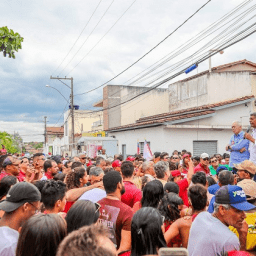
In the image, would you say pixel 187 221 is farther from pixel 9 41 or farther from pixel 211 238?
pixel 9 41

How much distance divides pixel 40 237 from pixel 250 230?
215cm

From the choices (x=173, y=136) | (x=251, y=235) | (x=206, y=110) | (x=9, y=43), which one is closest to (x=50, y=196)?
(x=251, y=235)

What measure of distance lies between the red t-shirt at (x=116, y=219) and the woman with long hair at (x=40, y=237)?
135 cm

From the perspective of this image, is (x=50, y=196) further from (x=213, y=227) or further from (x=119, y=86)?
(x=119, y=86)

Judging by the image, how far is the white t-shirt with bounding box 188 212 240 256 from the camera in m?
2.75

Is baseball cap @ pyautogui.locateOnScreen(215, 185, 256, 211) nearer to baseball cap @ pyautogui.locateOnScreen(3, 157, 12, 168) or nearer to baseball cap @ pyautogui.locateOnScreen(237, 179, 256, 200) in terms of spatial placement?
baseball cap @ pyautogui.locateOnScreen(237, 179, 256, 200)

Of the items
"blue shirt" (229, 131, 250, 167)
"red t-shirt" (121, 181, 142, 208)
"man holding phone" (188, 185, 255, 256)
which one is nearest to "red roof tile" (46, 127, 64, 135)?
"blue shirt" (229, 131, 250, 167)

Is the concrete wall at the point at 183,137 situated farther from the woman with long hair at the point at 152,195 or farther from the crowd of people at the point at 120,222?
the woman with long hair at the point at 152,195

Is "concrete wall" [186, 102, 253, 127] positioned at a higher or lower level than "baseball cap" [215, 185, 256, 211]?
higher

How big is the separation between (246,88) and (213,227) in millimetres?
22485

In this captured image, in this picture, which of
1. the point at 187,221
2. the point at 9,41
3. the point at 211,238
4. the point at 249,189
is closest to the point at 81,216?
the point at 211,238

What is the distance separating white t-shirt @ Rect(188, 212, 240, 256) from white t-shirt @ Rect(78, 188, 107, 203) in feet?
6.19

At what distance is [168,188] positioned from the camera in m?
5.04

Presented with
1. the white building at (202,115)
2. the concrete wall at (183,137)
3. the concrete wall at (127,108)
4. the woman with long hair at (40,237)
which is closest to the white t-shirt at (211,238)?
the woman with long hair at (40,237)
